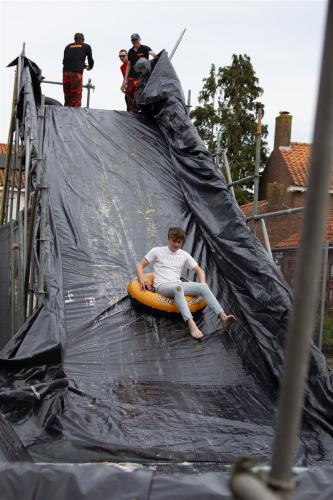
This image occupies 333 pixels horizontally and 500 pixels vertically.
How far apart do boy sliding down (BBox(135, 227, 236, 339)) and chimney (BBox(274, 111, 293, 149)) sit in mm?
26320

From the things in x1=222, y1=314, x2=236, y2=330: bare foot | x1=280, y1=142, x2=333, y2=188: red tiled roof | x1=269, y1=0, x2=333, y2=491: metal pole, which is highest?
x1=280, y1=142, x2=333, y2=188: red tiled roof

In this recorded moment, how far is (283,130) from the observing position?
33.2m

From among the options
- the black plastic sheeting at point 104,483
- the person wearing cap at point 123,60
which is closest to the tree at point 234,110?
the person wearing cap at point 123,60

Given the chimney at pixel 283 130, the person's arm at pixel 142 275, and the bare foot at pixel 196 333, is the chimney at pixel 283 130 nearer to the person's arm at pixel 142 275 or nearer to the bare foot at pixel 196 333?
the person's arm at pixel 142 275

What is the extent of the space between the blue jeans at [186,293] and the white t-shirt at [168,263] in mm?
113

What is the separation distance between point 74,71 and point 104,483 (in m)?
10.2

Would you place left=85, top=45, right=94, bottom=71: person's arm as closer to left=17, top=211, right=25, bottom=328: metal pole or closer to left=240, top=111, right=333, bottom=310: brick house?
left=17, top=211, right=25, bottom=328: metal pole

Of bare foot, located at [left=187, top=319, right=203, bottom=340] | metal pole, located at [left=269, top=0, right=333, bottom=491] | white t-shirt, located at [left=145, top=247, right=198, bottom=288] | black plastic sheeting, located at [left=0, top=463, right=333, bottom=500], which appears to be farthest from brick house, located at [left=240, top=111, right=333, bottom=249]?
metal pole, located at [left=269, top=0, right=333, bottom=491]

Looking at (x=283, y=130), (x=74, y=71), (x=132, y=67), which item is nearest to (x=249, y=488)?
(x=132, y=67)

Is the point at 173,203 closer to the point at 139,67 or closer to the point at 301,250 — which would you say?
the point at 139,67

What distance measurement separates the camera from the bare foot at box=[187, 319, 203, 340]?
730 cm

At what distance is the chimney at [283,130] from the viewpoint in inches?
1312

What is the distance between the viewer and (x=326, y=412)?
20.9 feet

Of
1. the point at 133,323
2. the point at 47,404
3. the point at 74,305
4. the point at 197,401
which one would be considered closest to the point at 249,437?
the point at 197,401
